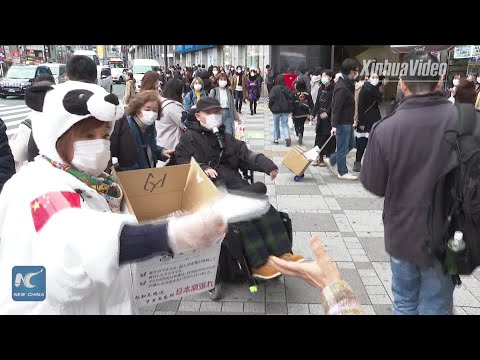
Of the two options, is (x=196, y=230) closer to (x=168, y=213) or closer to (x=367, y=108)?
(x=168, y=213)

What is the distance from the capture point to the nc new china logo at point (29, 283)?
1.13 metres

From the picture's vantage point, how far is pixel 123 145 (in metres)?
3.30

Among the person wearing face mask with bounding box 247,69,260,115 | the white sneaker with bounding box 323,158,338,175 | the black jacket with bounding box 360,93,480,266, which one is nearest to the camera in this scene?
the black jacket with bounding box 360,93,480,266

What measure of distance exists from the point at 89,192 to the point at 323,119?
640 centimetres

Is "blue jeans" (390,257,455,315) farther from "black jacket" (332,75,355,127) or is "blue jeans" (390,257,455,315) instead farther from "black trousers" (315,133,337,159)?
"black trousers" (315,133,337,159)

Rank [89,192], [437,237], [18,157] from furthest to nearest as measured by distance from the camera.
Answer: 1. [18,157]
2. [437,237]
3. [89,192]

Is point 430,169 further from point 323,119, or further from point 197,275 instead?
point 323,119

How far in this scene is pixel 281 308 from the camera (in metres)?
3.21

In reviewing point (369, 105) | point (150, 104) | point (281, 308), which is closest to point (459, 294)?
point (281, 308)

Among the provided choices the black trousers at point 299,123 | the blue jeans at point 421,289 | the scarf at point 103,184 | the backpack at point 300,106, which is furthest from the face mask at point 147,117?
the black trousers at point 299,123

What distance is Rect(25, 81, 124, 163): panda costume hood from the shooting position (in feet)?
4.15

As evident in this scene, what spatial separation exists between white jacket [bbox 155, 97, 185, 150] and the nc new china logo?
13.3 ft

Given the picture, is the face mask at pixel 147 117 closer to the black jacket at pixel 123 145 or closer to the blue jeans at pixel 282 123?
the black jacket at pixel 123 145

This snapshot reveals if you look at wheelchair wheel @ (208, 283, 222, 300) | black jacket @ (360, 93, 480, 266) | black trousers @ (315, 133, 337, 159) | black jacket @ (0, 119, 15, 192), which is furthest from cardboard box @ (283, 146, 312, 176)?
black jacket @ (0, 119, 15, 192)
